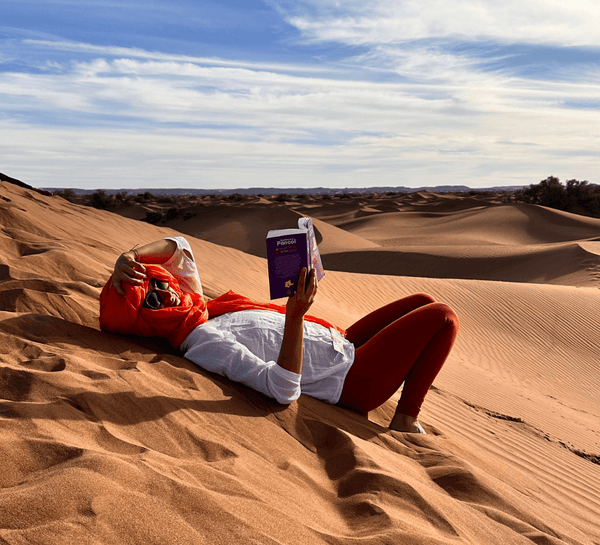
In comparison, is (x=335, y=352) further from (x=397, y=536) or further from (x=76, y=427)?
(x=76, y=427)

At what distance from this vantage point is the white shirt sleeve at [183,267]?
336 cm

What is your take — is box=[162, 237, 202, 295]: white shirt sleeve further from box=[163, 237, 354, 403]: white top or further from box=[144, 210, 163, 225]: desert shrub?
box=[144, 210, 163, 225]: desert shrub

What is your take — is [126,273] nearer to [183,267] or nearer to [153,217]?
[183,267]

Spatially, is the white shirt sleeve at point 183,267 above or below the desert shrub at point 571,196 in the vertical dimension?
below

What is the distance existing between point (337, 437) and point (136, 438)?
3.34ft

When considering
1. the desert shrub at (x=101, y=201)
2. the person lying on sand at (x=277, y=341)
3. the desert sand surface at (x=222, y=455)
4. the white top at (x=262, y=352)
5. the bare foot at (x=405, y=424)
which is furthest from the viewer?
the desert shrub at (x=101, y=201)

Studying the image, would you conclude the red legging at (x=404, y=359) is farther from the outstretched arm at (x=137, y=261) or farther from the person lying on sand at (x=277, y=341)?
the outstretched arm at (x=137, y=261)

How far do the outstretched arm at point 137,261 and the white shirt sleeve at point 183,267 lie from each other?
46mm

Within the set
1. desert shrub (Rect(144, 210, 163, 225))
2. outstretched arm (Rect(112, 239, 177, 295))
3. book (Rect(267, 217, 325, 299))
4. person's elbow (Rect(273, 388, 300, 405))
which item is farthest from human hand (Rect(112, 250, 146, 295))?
desert shrub (Rect(144, 210, 163, 225))

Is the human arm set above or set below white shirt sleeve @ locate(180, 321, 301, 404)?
above

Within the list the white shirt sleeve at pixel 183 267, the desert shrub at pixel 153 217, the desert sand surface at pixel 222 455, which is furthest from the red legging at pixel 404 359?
the desert shrub at pixel 153 217

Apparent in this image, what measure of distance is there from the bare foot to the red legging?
3 cm

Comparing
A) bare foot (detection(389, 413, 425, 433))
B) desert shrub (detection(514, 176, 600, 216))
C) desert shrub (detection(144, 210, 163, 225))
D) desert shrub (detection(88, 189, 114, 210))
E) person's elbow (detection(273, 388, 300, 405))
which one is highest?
desert shrub (detection(514, 176, 600, 216))

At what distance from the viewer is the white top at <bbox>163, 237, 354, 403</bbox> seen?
2781 millimetres
